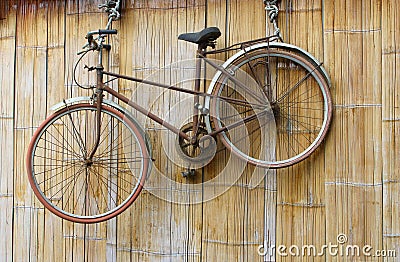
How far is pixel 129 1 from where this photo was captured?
328 cm

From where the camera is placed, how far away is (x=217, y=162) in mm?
3146

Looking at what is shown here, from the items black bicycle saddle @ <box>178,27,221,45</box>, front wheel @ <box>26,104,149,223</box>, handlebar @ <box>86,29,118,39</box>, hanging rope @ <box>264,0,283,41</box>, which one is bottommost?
front wheel @ <box>26,104,149,223</box>

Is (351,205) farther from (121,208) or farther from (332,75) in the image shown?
(121,208)

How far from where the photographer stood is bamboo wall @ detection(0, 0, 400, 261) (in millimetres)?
3002

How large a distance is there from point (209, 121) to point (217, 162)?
0.95ft

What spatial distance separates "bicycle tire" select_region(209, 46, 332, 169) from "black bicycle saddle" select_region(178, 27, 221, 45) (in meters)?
0.17

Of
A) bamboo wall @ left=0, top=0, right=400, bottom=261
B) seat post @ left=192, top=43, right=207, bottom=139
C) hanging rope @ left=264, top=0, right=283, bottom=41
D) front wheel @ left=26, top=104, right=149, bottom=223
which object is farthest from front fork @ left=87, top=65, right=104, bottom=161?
hanging rope @ left=264, top=0, right=283, bottom=41

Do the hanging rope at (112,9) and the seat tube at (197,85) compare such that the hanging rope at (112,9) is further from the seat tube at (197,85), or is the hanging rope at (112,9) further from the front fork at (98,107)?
the seat tube at (197,85)

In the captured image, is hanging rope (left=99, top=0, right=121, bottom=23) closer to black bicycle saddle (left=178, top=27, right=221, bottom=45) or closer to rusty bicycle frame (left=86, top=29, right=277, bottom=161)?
rusty bicycle frame (left=86, top=29, right=277, bottom=161)

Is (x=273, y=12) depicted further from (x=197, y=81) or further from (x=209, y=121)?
(x=209, y=121)

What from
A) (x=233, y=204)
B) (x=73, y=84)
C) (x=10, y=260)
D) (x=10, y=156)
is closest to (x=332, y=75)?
(x=233, y=204)

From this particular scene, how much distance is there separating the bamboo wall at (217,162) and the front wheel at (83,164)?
12cm

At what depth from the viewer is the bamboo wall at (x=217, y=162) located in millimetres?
3002

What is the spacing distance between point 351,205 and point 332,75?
754 mm
